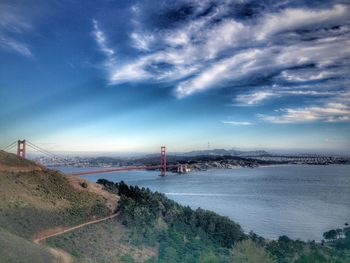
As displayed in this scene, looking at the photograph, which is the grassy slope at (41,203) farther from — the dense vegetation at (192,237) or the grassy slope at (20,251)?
the dense vegetation at (192,237)

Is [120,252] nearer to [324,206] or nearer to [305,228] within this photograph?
[305,228]

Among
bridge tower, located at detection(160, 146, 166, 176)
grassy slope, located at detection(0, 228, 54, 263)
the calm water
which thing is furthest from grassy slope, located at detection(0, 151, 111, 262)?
bridge tower, located at detection(160, 146, 166, 176)

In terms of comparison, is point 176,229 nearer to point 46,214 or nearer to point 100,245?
point 100,245

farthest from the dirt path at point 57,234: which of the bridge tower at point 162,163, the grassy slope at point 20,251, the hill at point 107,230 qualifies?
the bridge tower at point 162,163

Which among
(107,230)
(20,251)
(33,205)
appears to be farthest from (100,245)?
(20,251)

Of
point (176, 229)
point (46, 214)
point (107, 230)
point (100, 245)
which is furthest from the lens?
point (176, 229)

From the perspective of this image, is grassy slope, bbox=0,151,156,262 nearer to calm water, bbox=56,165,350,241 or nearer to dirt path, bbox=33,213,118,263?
dirt path, bbox=33,213,118,263

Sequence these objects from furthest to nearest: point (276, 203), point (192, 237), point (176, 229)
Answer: point (276, 203) < point (176, 229) < point (192, 237)

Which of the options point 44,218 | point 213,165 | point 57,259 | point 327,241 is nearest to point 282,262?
point 327,241

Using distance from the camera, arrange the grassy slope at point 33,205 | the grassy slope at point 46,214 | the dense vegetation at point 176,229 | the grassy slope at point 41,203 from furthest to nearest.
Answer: the dense vegetation at point 176,229
the grassy slope at point 41,203
the grassy slope at point 46,214
the grassy slope at point 33,205
